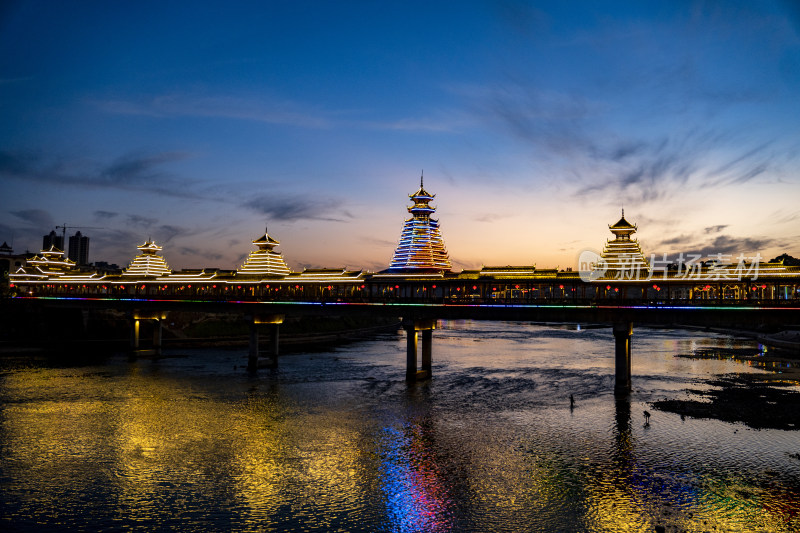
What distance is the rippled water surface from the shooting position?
1042 inches

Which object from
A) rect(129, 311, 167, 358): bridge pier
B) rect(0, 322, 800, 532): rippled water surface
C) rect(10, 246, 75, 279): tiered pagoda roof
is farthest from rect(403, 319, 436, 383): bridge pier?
rect(10, 246, 75, 279): tiered pagoda roof

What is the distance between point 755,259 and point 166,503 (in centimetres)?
5657

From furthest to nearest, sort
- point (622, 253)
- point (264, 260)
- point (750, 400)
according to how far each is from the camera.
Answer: point (264, 260) < point (622, 253) < point (750, 400)

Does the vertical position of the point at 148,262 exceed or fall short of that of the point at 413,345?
it exceeds it

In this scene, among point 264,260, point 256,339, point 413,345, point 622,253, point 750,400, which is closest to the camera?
point 750,400

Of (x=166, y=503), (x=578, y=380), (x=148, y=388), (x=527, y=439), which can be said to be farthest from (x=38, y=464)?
(x=578, y=380)

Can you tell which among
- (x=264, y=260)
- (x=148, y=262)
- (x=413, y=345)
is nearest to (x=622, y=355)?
(x=413, y=345)

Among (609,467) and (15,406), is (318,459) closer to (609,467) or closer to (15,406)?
(609,467)

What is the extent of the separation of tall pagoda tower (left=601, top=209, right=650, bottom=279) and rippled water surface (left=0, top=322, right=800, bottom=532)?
55.6ft

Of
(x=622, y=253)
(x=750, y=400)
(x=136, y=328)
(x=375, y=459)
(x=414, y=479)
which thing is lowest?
(x=414, y=479)

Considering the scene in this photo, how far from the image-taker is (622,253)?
76312mm

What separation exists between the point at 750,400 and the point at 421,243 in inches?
1763

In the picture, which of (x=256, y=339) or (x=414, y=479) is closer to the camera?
(x=414, y=479)

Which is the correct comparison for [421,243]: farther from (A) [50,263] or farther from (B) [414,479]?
(A) [50,263]
